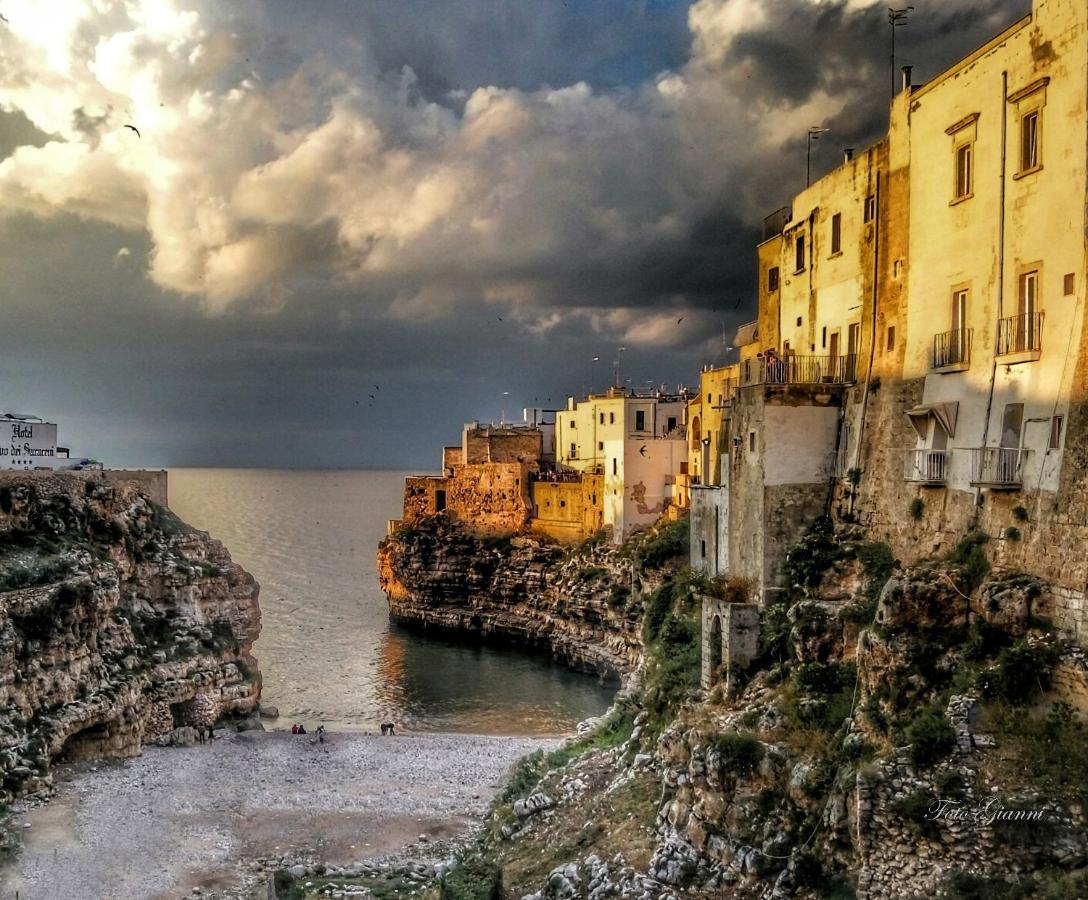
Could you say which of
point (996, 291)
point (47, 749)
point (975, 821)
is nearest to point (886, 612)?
point (975, 821)

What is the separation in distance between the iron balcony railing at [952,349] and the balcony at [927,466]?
1.90 m

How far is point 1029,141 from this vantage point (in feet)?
62.6

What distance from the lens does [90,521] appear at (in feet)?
135

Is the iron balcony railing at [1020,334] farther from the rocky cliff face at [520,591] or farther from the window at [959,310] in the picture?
the rocky cliff face at [520,591]

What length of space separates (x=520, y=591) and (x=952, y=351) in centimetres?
4976

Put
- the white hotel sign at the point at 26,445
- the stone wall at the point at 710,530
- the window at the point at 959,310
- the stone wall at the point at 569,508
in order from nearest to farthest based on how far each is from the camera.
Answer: the window at the point at 959,310, the stone wall at the point at 710,530, the white hotel sign at the point at 26,445, the stone wall at the point at 569,508

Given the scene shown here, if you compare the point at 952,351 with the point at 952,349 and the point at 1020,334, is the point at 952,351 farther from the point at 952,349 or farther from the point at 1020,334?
the point at 1020,334

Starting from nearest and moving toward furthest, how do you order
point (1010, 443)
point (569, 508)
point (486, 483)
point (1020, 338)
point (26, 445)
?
point (1020, 338) → point (1010, 443) → point (26, 445) → point (569, 508) → point (486, 483)

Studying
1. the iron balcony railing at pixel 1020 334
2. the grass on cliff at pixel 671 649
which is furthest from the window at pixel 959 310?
the grass on cliff at pixel 671 649

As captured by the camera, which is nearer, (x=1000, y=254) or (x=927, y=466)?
(x=1000, y=254)

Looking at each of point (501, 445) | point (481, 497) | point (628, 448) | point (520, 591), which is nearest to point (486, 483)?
point (481, 497)

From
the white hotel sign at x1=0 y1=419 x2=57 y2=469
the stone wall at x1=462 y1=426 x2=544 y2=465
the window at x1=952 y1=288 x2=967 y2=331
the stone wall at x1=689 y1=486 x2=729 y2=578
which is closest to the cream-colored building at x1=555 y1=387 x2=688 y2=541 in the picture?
the stone wall at x1=462 y1=426 x2=544 y2=465

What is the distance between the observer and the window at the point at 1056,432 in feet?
58.0

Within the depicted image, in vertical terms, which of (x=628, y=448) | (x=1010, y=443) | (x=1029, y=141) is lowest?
(x=1010, y=443)
